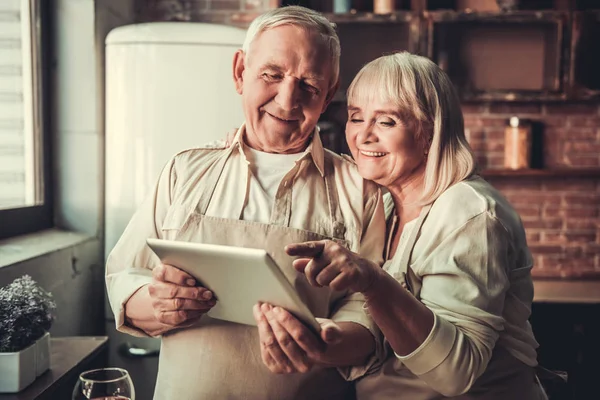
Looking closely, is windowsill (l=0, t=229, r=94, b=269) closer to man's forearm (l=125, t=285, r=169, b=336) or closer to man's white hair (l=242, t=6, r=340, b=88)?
man's forearm (l=125, t=285, r=169, b=336)

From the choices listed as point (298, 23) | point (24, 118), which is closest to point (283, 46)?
point (298, 23)

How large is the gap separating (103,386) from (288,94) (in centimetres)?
72

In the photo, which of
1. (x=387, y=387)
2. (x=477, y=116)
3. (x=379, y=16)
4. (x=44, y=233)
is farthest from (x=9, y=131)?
(x=477, y=116)

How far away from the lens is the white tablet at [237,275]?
995 millimetres

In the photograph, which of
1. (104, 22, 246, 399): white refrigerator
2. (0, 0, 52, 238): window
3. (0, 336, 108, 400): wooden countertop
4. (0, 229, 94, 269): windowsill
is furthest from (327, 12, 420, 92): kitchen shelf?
(0, 336, 108, 400): wooden countertop

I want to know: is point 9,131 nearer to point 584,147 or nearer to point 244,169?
point 244,169

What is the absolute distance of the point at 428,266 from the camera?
1.34 meters

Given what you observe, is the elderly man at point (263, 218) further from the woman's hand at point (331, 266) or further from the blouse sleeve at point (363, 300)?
the woman's hand at point (331, 266)

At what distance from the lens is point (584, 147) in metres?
3.64

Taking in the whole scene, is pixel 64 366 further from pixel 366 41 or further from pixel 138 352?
pixel 366 41

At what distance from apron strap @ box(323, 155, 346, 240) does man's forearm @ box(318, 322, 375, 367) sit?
22 centimetres

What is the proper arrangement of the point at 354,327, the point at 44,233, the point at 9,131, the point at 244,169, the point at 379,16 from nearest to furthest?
the point at 354,327, the point at 244,169, the point at 9,131, the point at 44,233, the point at 379,16

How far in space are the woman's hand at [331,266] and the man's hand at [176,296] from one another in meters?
0.24

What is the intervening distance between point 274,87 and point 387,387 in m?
0.75
